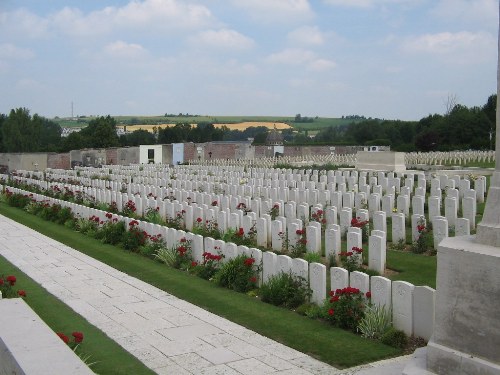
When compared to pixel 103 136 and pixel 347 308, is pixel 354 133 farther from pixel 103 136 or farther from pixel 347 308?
pixel 347 308

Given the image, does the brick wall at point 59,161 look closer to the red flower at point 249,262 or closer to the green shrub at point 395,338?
the red flower at point 249,262

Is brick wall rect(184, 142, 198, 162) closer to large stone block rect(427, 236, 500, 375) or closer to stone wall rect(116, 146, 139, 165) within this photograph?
stone wall rect(116, 146, 139, 165)

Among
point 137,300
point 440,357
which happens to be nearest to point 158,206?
point 137,300

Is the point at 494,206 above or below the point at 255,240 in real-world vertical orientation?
above

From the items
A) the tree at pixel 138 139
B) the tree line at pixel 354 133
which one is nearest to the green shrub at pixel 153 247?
the tree line at pixel 354 133

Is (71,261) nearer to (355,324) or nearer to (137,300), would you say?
(137,300)

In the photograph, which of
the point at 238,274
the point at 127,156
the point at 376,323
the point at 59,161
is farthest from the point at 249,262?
the point at 59,161

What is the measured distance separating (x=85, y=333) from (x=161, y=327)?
95cm

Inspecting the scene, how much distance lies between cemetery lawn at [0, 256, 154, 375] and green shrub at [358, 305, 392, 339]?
102 inches

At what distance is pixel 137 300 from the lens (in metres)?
8.96

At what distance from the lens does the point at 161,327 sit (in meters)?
7.59

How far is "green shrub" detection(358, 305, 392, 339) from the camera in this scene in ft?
22.8

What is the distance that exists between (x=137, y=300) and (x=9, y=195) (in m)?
17.4

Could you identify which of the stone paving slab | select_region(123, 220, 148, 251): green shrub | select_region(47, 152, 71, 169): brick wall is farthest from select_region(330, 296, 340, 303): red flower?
select_region(47, 152, 71, 169): brick wall
